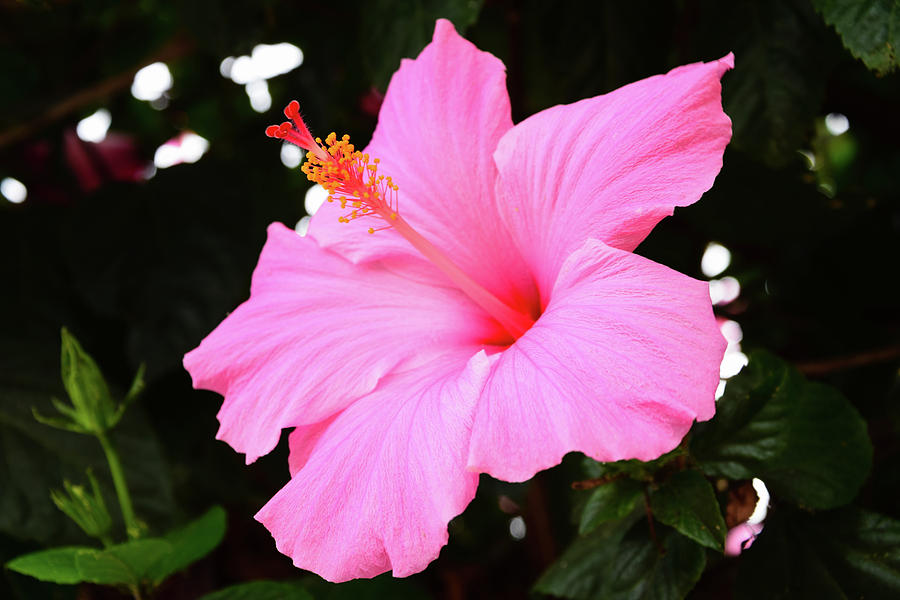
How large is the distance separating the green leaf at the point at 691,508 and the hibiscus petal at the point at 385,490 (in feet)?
0.76

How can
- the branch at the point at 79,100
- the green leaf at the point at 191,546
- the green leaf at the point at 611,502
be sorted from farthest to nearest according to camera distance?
1. the branch at the point at 79,100
2. the green leaf at the point at 191,546
3. the green leaf at the point at 611,502

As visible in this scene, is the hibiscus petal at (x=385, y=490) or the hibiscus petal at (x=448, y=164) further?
the hibiscus petal at (x=448, y=164)

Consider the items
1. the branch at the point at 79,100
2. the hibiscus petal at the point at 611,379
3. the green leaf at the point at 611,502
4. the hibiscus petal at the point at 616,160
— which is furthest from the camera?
the branch at the point at 79,100

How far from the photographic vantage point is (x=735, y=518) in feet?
3.06

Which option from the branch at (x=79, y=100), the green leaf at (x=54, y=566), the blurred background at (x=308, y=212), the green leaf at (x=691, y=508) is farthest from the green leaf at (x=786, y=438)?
the branch at (x=79, y=100)

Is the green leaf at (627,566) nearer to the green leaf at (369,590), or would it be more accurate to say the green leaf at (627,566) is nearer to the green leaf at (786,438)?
the green leaf at (786,438)

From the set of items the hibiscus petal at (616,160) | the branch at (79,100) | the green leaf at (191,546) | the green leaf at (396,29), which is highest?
the branch at (79,100)

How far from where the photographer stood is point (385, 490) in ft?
2.43

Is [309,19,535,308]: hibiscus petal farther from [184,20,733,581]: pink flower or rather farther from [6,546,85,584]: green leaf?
[6,546,85,584]: green leaf

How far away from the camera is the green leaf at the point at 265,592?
3.09ft

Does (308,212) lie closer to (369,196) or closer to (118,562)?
(369,196)

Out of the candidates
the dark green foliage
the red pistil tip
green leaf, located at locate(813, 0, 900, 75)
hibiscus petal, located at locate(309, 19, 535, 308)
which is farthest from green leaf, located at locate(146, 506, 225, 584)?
green leaf, located at locate(813, 0, 900, 75)

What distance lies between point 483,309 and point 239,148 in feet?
3.45

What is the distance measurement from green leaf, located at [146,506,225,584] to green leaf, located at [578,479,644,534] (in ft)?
1.51
